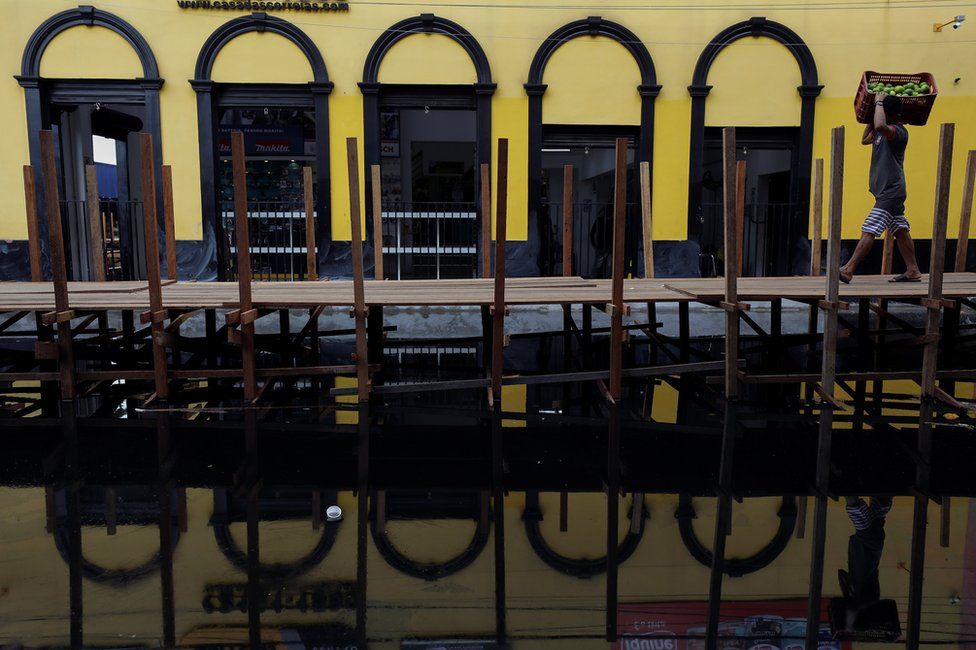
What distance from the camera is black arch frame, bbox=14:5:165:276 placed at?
1169 cm

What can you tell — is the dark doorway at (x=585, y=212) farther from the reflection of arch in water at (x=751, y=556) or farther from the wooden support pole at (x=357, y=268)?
the reflection of arch in water at (x=751, y=556)

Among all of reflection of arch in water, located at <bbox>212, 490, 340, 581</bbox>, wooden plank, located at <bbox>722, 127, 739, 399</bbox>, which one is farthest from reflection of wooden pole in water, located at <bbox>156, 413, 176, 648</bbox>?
wooden plank, located at <bbox>722, 127, 739, 399</bbox>

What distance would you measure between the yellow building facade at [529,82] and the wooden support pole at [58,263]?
613cm

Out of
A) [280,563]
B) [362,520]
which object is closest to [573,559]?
[362,520]

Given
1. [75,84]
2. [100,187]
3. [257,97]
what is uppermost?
[75,84]

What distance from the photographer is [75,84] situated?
1193 cm

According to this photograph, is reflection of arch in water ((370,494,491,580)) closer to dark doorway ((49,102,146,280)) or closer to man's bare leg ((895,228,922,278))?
man's bare leg ((895,228,922,278))

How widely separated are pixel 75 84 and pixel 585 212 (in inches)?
329

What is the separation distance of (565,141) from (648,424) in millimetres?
7546

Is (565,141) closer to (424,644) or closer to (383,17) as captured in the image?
(383,17)

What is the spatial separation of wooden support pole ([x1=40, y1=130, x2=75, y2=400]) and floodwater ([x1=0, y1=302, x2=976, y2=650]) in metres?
0.29

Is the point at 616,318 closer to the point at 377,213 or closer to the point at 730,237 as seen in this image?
the point at 730,237

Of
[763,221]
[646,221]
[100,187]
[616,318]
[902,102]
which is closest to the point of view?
[616,318]

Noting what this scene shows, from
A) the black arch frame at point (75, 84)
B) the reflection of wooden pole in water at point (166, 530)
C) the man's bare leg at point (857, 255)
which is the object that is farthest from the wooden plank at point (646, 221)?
the black arch frame at point (75, 84)
